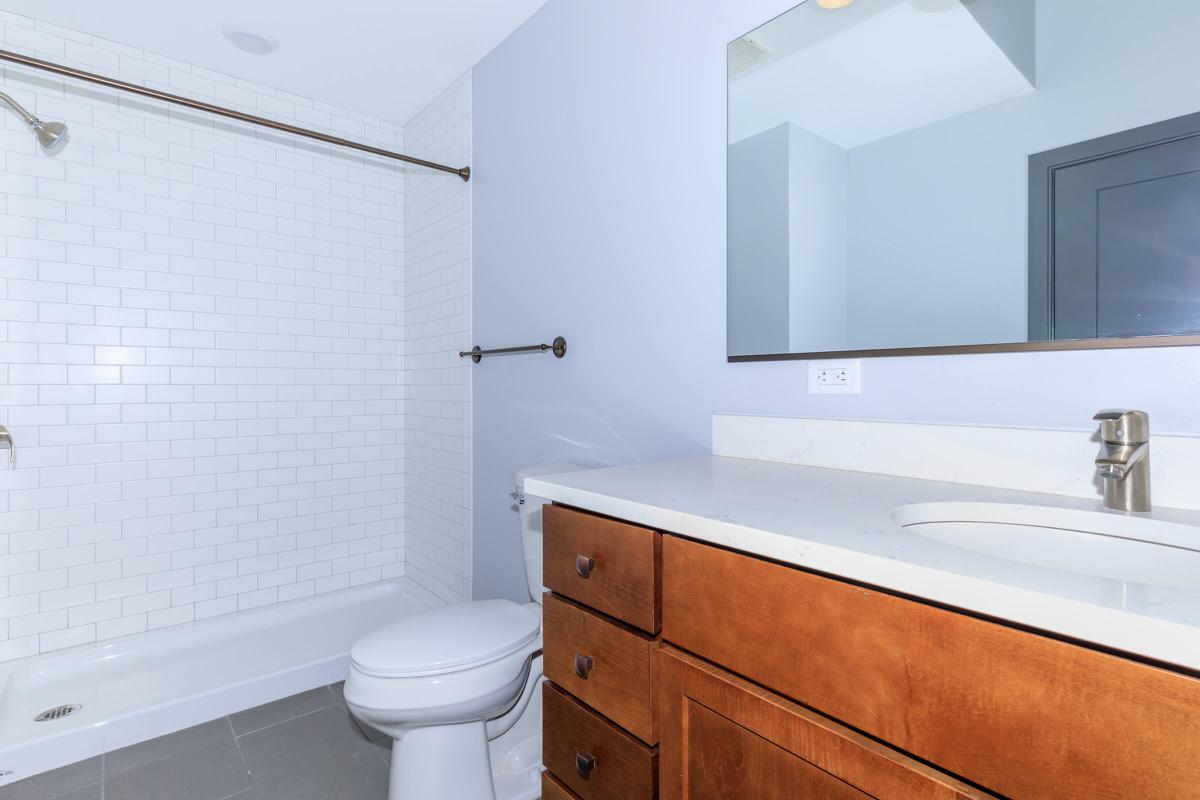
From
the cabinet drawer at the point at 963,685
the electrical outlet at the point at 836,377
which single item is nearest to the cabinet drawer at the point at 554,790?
the cabinet drawer at the point at 963,685

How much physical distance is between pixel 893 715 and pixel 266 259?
2.83 metres

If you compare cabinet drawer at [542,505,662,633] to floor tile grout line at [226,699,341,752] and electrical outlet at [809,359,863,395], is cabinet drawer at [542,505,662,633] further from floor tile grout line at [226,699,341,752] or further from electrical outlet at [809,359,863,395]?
floor tile grout line at [226,699,341,752]

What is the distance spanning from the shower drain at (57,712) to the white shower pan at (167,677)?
0.02 m

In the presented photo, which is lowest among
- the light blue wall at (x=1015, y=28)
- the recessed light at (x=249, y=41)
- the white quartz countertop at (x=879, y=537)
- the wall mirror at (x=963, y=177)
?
the white quartz countertop at (x=879, y=537)

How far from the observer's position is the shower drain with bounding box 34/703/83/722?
1.84 meters

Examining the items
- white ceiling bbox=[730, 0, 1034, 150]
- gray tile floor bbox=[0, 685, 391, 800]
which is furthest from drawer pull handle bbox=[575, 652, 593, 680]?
white ceiling bbox=[730, 0, 1034, 150]

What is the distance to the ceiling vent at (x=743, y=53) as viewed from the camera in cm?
138

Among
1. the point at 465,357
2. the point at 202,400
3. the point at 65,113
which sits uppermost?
the point at 65,113

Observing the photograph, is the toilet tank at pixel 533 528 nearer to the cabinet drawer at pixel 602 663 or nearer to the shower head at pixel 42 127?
the cabinet drawer at pixel 602 663

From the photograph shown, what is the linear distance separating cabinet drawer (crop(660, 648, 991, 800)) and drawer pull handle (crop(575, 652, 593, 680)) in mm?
169

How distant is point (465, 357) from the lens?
2.49 metres

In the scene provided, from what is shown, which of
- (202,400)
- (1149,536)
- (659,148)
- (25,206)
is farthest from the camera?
(202,400)

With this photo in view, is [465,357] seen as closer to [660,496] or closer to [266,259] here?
[266,259]

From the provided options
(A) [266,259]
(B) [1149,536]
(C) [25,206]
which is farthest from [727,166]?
(C) [25,206]
